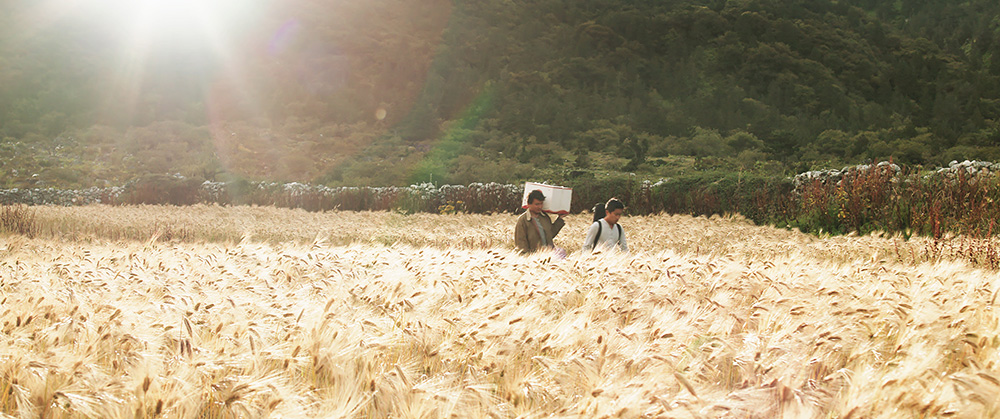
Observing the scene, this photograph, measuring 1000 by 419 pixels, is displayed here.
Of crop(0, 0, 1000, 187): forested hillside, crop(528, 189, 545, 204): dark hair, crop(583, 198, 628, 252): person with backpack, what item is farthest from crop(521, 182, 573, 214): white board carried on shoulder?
crop(0, 0, 1000, 187): forested hillside

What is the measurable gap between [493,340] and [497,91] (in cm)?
5909

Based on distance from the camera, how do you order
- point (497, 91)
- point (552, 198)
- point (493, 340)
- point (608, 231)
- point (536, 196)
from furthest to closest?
point (497, 91)
point (552, 198)
point (536, 196)
point (608, 231)
point (493, 340)

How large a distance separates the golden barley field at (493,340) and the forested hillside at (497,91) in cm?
2842

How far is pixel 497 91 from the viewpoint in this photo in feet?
200

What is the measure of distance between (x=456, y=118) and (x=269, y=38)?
42113 millimetres

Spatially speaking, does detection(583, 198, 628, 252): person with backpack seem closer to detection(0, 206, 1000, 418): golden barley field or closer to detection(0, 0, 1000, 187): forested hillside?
detection(0, 206, 1000, 418): golden barley field

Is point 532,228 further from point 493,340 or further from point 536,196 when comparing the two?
point 493,340

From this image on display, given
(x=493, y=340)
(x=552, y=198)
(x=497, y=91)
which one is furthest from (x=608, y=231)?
(x=497, y=91)

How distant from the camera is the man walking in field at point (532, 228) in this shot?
8586 millimetres

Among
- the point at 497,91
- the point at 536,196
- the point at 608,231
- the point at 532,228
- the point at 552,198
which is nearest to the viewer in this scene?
the point at 608,231

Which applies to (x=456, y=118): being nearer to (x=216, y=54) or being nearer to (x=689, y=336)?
(x=216, y=54)

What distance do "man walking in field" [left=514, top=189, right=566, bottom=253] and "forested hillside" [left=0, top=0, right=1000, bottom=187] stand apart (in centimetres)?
2424

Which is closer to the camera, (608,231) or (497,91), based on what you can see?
(608,231)

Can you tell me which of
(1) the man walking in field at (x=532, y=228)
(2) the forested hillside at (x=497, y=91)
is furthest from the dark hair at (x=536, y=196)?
(2) the forested hillside at (x=497, y=91)
